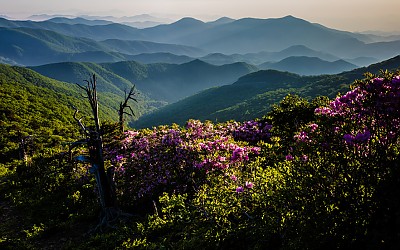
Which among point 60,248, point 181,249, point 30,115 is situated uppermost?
point 30,115

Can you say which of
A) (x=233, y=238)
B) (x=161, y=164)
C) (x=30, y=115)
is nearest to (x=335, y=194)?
(x=233, y=238)

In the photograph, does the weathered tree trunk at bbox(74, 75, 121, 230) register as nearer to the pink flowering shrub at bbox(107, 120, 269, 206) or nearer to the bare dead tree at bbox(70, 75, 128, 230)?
the bare dead tree at bbox(70, 75, 128, 230)

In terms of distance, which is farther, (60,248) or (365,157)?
(60,248)

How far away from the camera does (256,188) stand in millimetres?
9258

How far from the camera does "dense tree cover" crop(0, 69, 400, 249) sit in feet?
20.4

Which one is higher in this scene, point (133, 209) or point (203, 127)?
point (203, 127)

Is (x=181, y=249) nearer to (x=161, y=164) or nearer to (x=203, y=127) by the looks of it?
(x=161, y=164)

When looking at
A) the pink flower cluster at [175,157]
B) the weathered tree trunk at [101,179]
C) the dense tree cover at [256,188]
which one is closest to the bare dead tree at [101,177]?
the weathered tree trunk at [101,179]

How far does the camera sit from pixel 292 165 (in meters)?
8.09

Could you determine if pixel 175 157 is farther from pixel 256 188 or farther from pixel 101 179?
pixel 256 188

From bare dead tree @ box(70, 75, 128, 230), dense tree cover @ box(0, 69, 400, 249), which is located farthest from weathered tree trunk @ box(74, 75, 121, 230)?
dense tree cover @ box(0, 69, 400, 249)

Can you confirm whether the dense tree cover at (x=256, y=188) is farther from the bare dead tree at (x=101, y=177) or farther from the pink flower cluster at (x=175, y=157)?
the bare dead tree at (x=101, y=177)

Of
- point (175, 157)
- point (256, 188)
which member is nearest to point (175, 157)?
point (175, 157)

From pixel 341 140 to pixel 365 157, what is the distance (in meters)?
0.63
